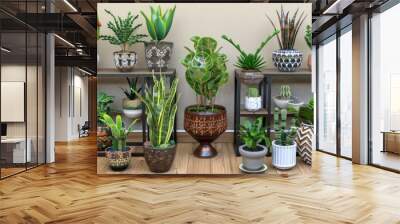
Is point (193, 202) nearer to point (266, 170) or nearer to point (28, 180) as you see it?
point (266, 170)

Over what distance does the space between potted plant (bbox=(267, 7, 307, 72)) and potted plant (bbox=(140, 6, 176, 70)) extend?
102 cm

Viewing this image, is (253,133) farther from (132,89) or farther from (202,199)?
(132,89)

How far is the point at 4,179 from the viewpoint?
4.15 meters

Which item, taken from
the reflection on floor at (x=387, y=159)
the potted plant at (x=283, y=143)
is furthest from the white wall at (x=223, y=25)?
the reflection on floor at (x=387, y=159)

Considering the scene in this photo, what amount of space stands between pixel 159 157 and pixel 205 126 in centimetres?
54

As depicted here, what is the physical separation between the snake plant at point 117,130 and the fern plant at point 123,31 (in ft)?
2.25

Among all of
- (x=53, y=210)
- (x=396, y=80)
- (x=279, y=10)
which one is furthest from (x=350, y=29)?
(x=53, y=210)

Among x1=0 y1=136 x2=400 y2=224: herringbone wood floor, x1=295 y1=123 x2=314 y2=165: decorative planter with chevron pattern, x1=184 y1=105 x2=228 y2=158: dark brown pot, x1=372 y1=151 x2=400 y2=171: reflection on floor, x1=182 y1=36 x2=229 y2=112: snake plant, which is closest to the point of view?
x1=0 y1=136 x2=400 y2=224: herringbone wood floor

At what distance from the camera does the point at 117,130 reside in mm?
3396

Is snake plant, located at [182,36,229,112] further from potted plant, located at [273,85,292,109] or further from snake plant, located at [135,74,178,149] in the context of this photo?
potted plant, located at [273,85,292,109]

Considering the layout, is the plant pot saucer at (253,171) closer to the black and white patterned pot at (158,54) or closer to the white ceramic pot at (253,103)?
the white ceramic pot at (253,103)

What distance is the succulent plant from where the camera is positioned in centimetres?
326

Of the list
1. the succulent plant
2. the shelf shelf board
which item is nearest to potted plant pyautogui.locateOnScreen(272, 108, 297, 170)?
the succulent plant

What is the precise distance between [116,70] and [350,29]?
4.16 m
